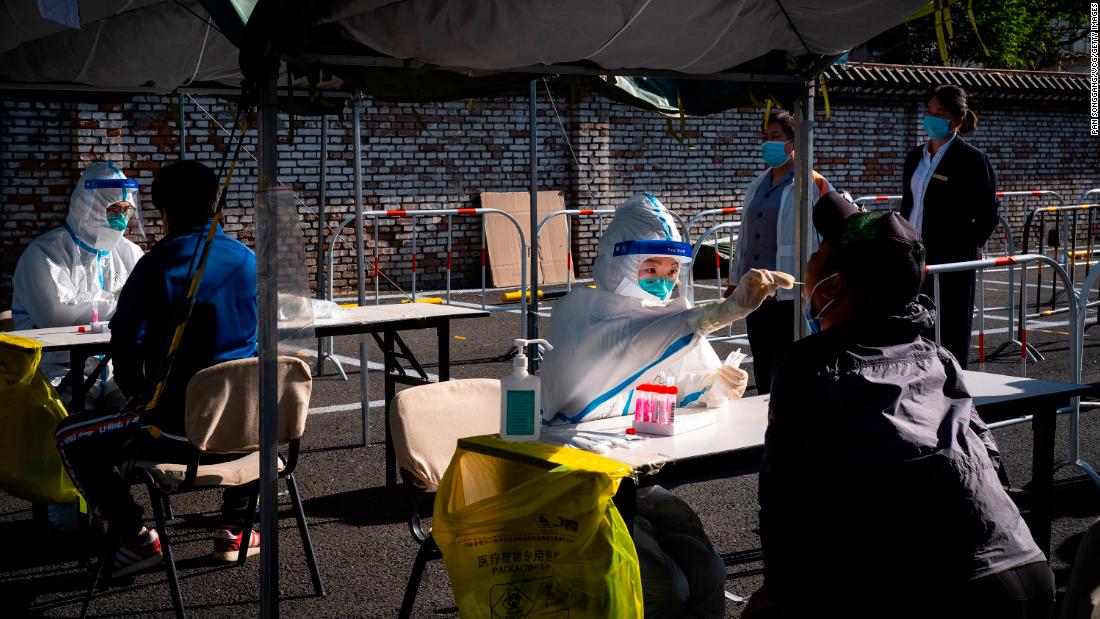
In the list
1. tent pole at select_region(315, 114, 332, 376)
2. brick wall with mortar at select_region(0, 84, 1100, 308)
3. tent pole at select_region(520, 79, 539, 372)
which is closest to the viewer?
tent pole at select_region(520, 79, 539, 372)

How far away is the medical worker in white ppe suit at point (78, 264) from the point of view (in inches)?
221

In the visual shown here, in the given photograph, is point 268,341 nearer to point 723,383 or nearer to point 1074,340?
point 723,383

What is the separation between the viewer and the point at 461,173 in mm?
14266

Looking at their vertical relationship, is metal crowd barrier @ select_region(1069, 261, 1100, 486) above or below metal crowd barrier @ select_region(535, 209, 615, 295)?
below

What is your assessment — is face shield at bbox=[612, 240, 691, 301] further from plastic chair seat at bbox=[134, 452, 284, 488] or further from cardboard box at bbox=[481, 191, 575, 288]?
cardboard box at bbox=[481, 191, 575, 288]

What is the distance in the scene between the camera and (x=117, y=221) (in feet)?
19.1

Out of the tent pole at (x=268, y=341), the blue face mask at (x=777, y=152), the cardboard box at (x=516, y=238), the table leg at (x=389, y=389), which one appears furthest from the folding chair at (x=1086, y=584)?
the cardboard box at (x=516, y=238)

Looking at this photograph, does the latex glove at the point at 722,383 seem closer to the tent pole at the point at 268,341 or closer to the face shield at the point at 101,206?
the tent pole at the point at 268,341

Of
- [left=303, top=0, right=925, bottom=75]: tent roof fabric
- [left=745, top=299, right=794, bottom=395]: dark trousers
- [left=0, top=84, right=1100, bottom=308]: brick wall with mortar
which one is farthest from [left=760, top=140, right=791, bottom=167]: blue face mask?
[left=0, top=84, right=1100, bottom=308]: brick wall with mortar

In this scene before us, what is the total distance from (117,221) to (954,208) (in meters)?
4.63

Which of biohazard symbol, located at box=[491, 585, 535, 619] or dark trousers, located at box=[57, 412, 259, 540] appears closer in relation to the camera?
biohazard symbol, located at box=[491, 585, 535, 619]

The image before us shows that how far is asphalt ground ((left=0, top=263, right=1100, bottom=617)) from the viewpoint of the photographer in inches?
164

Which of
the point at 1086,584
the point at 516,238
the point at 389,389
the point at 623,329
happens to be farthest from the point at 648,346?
the point at 516,238

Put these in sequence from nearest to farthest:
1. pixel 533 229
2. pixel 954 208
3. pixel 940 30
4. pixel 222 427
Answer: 1. pixel 940 30
2. pixel 222 427
3. pixel 954 208
4. pixel 533 229
